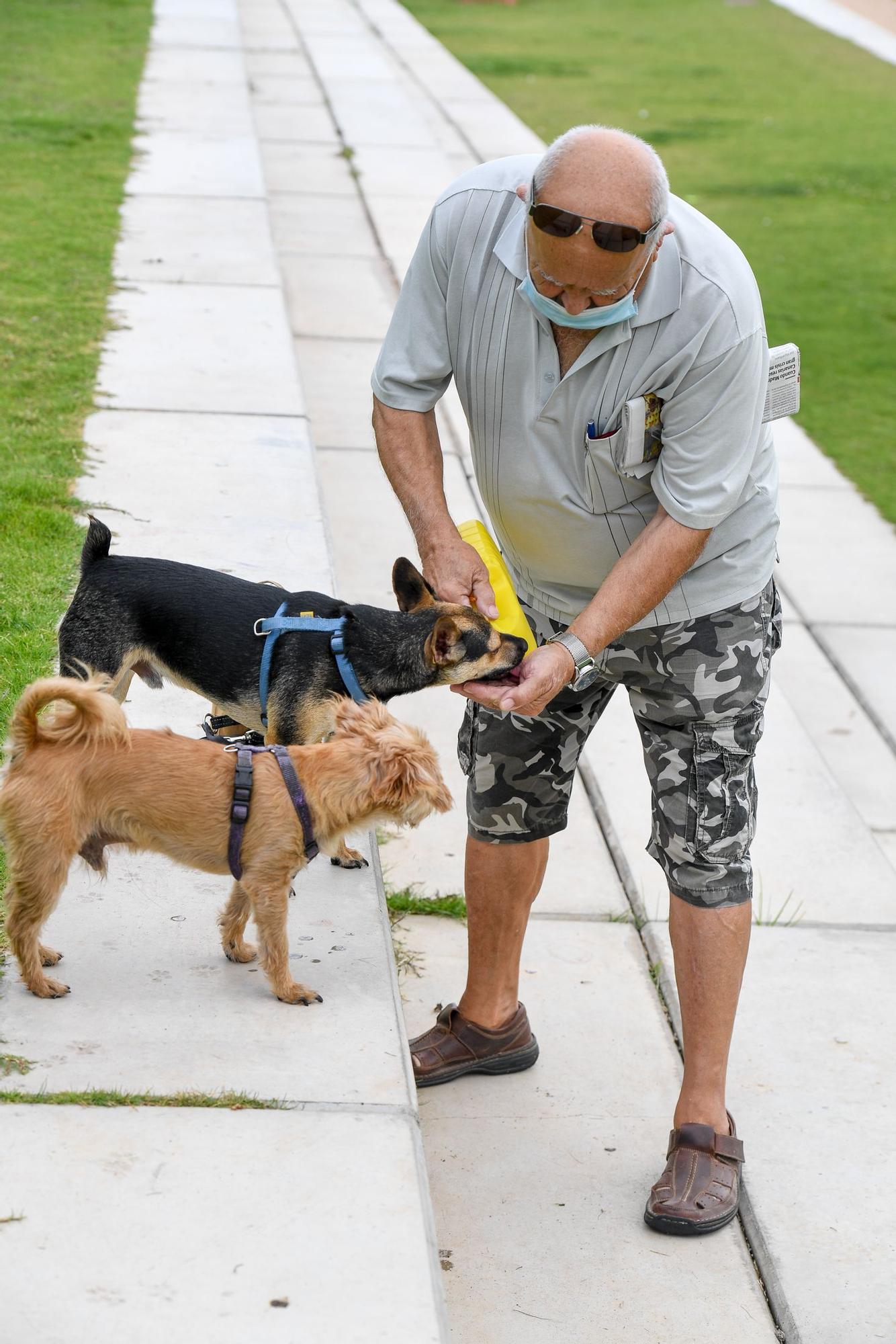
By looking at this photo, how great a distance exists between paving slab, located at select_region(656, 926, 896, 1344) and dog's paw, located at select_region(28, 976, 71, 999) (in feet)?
5.76

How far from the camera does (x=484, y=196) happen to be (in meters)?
3.19

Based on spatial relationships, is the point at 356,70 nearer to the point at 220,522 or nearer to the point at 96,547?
the point at 220,522

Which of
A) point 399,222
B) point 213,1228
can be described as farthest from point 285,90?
point 213,1228

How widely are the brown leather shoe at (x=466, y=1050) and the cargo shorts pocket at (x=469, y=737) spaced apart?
2.34 ft

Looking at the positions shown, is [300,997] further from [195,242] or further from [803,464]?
[195,242]

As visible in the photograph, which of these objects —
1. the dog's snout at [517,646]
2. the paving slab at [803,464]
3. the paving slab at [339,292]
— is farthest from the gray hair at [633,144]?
the paving slab at [339,292]

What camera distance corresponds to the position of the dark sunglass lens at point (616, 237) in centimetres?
278

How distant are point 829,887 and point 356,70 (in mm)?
16499

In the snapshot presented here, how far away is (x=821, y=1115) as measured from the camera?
A: 3.87m

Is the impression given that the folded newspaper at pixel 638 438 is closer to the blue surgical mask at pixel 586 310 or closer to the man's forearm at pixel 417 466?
the blue surgical mask at pixel 586 310

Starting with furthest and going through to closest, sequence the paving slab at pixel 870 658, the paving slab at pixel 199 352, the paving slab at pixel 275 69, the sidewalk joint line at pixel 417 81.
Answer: the paving slab at pixel 275 69 → the sidewalk joint line at pixel 417 81 → the paving slab at pixel 199 352 → the paving slab at pixel 870 658

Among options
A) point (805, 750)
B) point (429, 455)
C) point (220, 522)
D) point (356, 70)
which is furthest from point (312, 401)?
point (356, 70)

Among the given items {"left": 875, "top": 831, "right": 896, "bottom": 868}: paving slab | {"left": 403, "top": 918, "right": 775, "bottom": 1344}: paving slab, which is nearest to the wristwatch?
{"left": 403, "top": 918, "right": 775, "bottom": 1344}: paving slab

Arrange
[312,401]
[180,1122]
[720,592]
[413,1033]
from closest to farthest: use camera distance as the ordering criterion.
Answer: [180,1122]
[720,592]
[413,1033]
[312,401]
